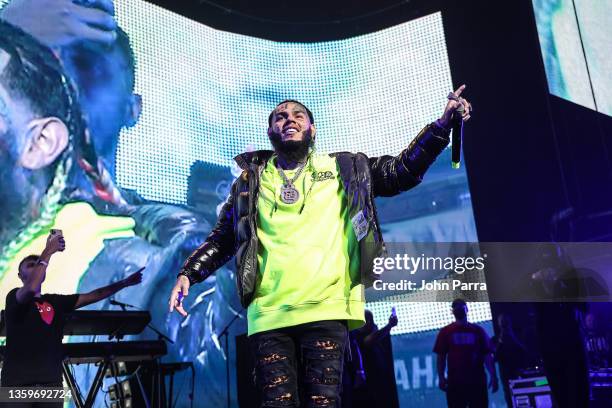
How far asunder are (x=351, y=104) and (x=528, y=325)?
328 cm

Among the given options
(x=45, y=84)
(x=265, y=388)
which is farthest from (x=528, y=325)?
(x=45, y=84)

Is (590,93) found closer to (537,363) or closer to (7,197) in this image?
(537,363)

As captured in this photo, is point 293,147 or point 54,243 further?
point 54,243

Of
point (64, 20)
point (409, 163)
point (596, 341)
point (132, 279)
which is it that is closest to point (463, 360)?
point (596, 341)

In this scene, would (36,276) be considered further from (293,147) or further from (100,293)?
(293,147)

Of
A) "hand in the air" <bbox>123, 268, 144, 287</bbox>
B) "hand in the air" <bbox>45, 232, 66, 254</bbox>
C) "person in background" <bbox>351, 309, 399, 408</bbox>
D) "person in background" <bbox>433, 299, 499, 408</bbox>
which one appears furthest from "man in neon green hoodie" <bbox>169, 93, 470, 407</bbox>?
"person in background" <bbox>433, 299, 499, 408</bbox>

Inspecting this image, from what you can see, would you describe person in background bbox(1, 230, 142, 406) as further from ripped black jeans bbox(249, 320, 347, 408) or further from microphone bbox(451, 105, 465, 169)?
microphone bbox(451, 105, 465, 169)

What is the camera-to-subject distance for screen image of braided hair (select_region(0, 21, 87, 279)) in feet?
18.7

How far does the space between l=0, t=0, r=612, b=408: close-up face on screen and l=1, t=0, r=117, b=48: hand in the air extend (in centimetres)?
2

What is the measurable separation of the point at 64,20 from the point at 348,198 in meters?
5.34

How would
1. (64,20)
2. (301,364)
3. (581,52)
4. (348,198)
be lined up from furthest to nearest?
1. (64,20)
2. (581,52)
3. (348,198)
4. (301,364)

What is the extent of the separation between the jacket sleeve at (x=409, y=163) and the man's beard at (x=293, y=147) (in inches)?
9.9

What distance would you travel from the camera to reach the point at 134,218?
632 cm

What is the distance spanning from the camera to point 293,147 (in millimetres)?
2135
